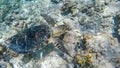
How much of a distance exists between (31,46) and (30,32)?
0.42 metres

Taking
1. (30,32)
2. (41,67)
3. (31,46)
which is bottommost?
(41,67)

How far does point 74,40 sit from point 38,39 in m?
1.03

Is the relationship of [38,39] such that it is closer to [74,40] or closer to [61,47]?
[61,47]

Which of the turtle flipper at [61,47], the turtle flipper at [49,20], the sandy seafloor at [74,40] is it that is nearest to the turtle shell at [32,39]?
the sandy seafloor at [74,40]

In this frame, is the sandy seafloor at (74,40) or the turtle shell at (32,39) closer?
the sandy seafloor at (74,40)

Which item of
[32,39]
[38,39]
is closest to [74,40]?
[38,39]

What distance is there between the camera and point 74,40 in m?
5.31

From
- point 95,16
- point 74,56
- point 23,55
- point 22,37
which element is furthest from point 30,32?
point 95,16

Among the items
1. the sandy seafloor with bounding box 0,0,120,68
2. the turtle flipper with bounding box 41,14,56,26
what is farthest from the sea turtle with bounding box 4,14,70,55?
the turtle flipper with bounding box 41,14,56,26

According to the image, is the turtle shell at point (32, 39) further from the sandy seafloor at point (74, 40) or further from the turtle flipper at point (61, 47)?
the turtle flipper at point (61, 47)

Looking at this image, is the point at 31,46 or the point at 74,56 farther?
the point at 31,46

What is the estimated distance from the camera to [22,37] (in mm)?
5598

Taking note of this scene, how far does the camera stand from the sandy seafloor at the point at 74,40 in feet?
16.1

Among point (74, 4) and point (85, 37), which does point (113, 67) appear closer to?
point (85, 37)
